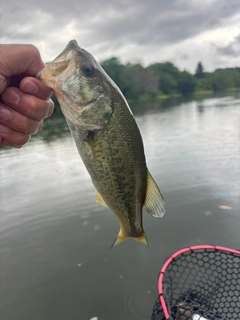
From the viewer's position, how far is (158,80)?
94812 mm

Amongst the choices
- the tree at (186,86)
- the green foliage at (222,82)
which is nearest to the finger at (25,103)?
the tree at (186,86)

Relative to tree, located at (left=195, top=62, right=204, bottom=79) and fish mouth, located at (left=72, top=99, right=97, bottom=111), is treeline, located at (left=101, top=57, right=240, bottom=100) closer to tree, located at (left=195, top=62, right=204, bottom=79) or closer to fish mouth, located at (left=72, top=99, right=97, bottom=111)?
tree, located at (left=195, top=62, right=204, bottom=79)

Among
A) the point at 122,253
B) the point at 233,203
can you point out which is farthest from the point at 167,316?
the point at 233,203

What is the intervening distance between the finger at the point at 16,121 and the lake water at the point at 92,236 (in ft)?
11.2

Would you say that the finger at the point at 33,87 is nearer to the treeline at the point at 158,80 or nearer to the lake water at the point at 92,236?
the lake water at the point at 92,236

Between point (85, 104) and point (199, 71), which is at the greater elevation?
point (85, 104)

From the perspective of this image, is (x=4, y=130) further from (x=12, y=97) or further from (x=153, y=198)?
(x=153, y=198)

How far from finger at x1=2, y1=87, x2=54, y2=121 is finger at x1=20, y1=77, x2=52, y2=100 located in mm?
51

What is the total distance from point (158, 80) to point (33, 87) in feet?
317

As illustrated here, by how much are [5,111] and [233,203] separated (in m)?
6.46

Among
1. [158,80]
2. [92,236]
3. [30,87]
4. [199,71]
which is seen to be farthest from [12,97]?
[199,71]

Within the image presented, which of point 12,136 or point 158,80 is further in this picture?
point 158,80

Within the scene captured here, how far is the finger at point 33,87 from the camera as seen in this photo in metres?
2.18

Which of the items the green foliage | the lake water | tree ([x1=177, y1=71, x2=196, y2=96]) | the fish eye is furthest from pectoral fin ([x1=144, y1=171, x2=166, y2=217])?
the green foliage
